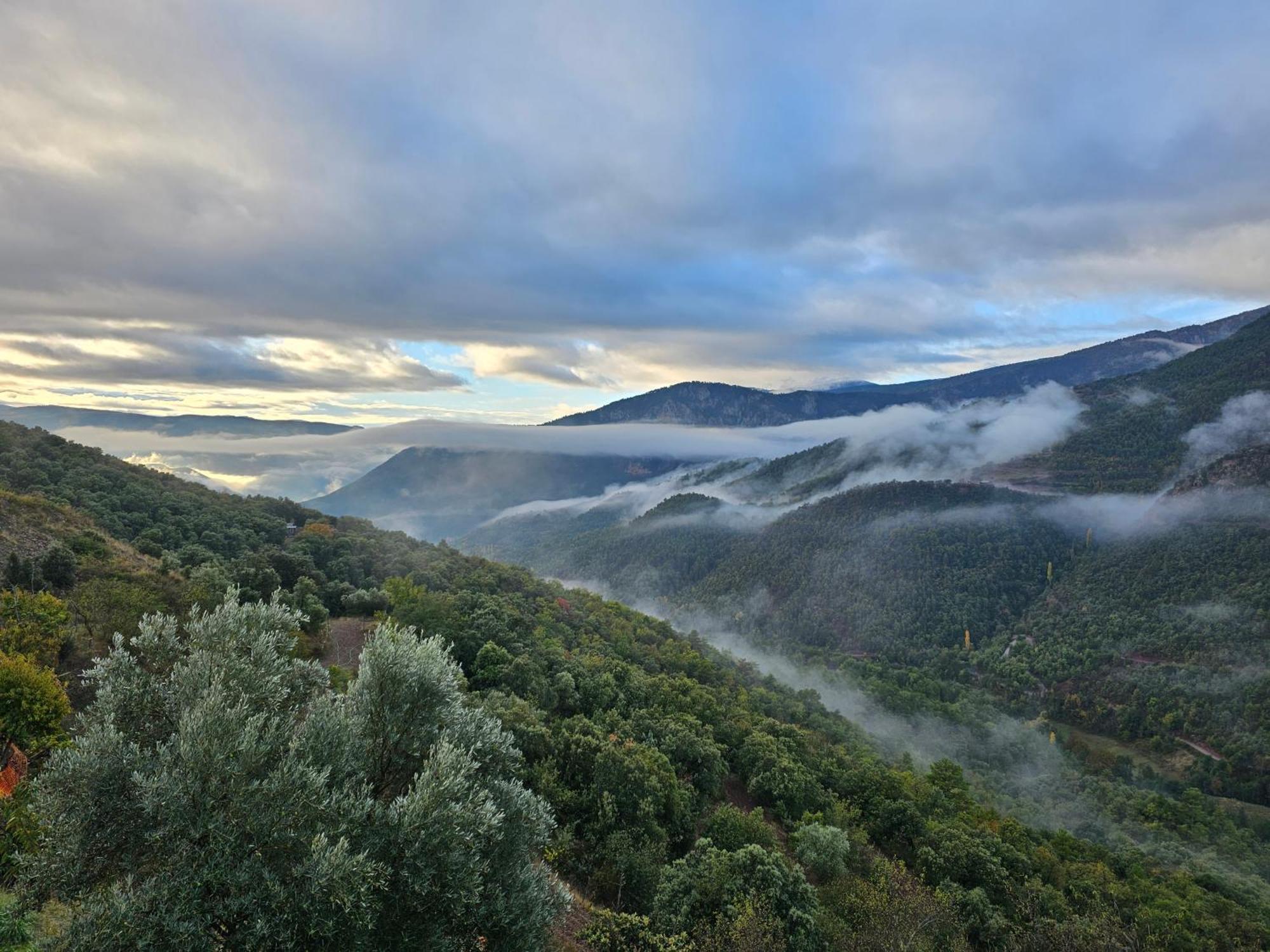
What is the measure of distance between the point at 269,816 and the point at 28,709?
14061mm

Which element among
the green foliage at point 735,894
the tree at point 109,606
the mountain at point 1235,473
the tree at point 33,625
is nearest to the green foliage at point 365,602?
the tree at point 109,606

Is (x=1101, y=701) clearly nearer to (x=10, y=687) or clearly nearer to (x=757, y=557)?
(x=757, y=557)

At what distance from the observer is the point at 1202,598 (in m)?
117

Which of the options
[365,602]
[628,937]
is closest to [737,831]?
[628,937]

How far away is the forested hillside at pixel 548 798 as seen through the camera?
9.79 meters

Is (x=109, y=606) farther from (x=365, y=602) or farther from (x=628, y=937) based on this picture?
(x=628, y=937)

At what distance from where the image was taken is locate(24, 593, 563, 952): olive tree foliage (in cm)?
926

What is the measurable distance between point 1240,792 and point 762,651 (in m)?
78.9

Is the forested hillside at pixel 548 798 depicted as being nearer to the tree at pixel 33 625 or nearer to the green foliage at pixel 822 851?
the green foliage at pixel 822 851

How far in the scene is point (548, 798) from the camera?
24.2 m

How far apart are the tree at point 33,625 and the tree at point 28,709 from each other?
3510 millimetres

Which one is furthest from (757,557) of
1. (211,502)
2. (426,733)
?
(426,733)

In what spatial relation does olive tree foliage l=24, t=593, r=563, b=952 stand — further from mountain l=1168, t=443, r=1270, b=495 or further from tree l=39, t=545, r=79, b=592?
mountain l=1168, t=443, r=1270, b=495

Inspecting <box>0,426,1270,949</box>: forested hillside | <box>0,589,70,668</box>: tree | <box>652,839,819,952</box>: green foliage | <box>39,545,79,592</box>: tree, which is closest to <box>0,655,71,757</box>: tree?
<box>0,426,1270,949</box>: forested hillside
